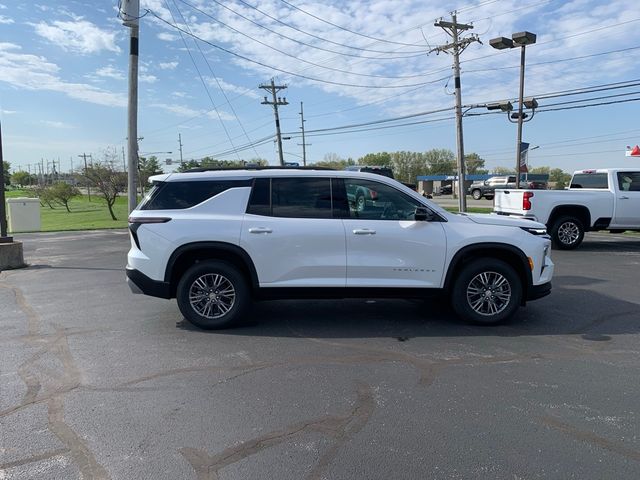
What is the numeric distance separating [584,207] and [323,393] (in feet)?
35.0

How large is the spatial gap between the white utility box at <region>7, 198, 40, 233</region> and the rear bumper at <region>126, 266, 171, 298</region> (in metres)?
20.2

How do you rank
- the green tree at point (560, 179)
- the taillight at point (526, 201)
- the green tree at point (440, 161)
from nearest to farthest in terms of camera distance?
the taillight at point (526, 201) < the green tree at point (560, 179) < the green tree at point (440, 161)

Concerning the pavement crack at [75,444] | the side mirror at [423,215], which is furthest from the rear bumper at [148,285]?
the side mirror at [423,215]

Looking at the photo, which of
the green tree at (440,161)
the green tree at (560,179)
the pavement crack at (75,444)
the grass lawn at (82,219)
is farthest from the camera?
the green tree at (440,161)

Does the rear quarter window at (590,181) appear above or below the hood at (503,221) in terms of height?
above

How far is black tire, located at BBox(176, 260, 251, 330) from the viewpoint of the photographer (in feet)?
18.3

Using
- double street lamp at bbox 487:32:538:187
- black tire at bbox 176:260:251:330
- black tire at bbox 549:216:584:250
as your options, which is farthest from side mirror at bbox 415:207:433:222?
double street lamp at bbox 487:32:538:187

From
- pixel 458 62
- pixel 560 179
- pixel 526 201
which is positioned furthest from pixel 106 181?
pixel 560 179

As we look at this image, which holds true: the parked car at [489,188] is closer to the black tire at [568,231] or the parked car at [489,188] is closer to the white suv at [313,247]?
the black tire at [568,231]

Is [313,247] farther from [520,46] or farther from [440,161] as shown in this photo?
[440,161]

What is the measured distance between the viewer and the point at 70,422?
3.49 m

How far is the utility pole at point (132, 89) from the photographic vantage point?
1200 centimetres

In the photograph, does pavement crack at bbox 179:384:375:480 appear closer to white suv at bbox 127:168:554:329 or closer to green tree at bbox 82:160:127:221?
white suv at bbox 127:168:554:329

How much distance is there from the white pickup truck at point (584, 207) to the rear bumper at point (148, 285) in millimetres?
9295
